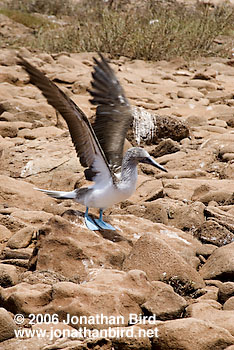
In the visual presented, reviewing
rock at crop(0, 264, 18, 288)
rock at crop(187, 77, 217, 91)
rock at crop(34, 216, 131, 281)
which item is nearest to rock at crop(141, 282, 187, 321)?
rock at crop(34, 216, 131, 281)

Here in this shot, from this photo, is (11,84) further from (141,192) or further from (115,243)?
(115,243)

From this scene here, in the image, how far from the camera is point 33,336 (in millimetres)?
3127

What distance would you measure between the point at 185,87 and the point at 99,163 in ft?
23.1

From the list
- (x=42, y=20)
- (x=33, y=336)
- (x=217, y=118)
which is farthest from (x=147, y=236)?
(x=42, y=20)

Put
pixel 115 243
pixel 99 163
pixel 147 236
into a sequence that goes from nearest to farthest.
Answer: pixel 147 236
pixel 115 243
pixel 99 163

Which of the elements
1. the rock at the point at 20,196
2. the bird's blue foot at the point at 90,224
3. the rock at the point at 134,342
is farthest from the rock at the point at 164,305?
the rock at the point at 20,196

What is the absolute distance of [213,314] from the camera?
3.38 m

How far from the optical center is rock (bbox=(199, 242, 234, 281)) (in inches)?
159

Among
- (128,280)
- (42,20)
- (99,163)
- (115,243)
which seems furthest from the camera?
(42,20)

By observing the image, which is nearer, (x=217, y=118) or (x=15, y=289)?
(x=15, y=289)

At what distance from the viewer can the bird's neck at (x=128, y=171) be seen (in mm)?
4824

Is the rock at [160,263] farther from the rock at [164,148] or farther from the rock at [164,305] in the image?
the rock at [164,148]

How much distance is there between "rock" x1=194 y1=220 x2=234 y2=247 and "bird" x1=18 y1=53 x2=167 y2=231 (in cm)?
62

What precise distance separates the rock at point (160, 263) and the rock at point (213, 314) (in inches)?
14.2
